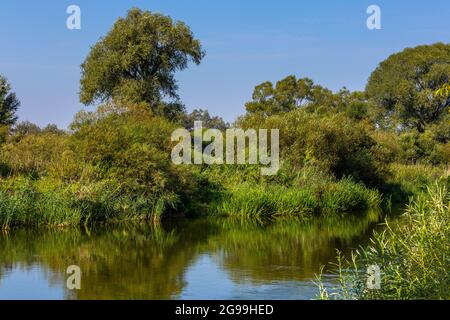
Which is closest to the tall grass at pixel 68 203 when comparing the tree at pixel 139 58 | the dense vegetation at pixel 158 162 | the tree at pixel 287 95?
the dense vegetation at pixel 158 162

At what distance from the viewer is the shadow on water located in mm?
12445

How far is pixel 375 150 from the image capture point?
101 ft

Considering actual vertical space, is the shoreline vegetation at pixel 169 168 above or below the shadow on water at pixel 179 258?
above

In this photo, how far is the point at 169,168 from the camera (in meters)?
22.8

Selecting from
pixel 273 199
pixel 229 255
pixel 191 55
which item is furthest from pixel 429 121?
pixel 229 255

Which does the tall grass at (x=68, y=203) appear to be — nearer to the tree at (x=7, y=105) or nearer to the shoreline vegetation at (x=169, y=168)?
the shoreline vegetation at (x=169, y=168)

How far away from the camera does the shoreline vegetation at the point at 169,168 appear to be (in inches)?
782

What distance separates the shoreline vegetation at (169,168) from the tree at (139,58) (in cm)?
6

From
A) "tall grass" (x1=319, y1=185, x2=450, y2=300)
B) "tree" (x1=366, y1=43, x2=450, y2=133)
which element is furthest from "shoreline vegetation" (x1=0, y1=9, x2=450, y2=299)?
"tree" (x1=366, y1=43, x2=450, y2=133)

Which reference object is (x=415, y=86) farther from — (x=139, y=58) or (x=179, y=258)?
(x=179, y=258)

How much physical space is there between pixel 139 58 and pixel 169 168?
16884mm

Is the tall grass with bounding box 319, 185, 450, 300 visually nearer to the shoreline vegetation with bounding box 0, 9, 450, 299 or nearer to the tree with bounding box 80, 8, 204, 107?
the shoreline vegetation with bounding box 0, 9, 450, 299

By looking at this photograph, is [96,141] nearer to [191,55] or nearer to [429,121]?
[191,55]

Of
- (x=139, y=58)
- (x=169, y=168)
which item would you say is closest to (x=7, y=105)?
(x=139, y=58)
